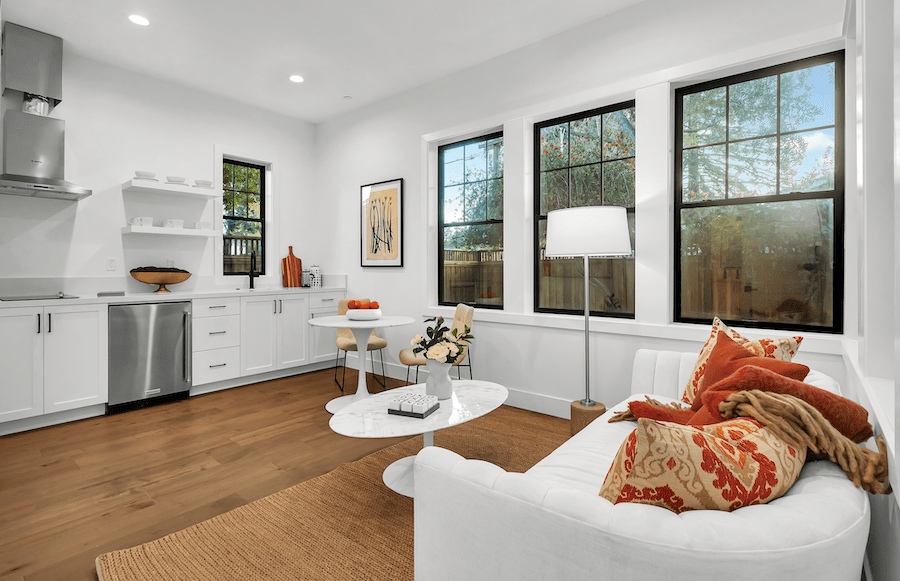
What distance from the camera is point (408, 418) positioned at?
2.14 meters

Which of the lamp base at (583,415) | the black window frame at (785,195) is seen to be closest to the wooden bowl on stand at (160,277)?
the lamp base at (583,415)

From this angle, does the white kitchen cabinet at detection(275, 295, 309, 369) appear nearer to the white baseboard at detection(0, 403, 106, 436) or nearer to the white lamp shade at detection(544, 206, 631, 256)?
the white baseboard at detection(0, 403, 106, 436)

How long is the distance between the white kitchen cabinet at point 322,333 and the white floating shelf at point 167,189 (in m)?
1.50

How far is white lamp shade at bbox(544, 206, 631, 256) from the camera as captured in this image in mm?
2875

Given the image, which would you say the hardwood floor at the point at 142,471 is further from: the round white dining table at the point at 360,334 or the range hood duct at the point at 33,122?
the range hood duct at the point at 33,122

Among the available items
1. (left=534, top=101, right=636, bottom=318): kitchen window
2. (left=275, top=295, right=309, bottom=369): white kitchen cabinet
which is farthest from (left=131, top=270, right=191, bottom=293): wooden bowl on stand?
→ (left=534, top=101, right=636, bottom=318): kitchen window

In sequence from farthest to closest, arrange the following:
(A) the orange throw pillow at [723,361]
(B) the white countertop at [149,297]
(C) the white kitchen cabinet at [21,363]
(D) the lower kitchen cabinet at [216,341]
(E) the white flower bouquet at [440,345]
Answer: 1. (D) the lower kitchen cabinet at [216,341]
2. (B) the white countertop at [149,297]
3. (C) the white kitchen cabinet at [21,363]
4. (E) the white flower bouquet at [440,345]
5. (A) the orange throw pillow at [723,361]

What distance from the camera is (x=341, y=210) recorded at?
5.47 metres

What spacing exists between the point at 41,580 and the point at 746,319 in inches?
149

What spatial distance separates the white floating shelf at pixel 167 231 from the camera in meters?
4.07

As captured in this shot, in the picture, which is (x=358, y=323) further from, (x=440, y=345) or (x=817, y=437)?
(x=817, y=437)

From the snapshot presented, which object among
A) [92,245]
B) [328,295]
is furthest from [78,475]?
[328,295]

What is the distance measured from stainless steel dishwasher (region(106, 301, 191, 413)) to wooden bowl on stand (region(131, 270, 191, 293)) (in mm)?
364

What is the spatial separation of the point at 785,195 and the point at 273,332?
4550mm
